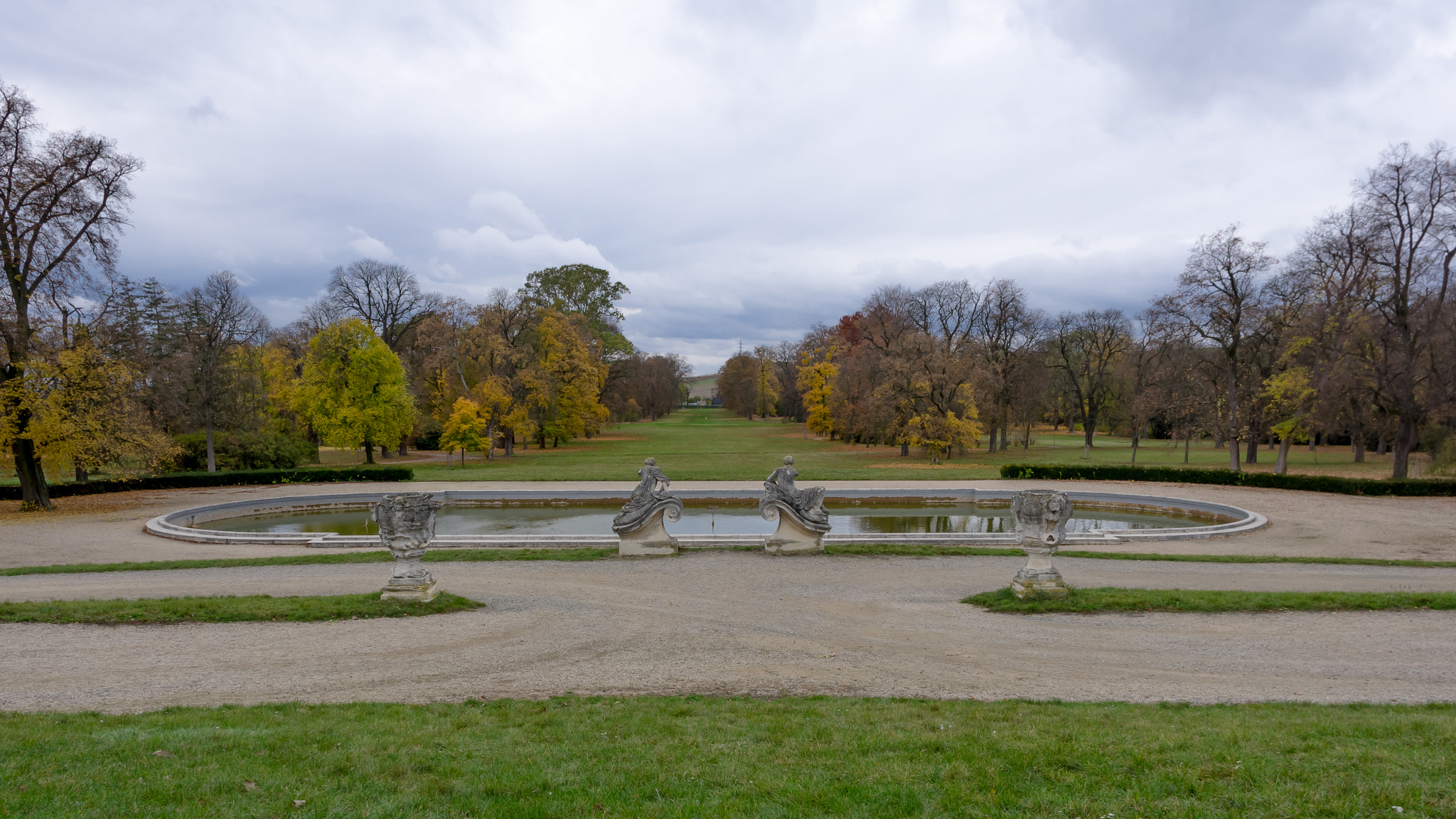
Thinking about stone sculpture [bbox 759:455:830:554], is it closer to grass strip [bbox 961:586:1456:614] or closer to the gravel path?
the gravel path

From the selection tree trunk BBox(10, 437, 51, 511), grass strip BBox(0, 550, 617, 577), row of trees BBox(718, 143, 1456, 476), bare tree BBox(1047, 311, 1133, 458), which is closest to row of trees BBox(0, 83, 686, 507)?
tree trunk BBox(10, 437, 51, 511)

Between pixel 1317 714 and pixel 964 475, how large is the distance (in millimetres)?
25008

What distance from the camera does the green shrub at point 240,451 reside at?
31641mm

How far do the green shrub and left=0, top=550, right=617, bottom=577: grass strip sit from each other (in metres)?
20.8

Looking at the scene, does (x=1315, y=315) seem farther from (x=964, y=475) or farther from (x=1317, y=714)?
(x=1317, y=714)

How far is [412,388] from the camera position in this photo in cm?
4797

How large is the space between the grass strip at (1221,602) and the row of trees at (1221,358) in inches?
835

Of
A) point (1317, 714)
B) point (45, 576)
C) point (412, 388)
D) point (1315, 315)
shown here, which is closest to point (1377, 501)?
point (1315, 315)

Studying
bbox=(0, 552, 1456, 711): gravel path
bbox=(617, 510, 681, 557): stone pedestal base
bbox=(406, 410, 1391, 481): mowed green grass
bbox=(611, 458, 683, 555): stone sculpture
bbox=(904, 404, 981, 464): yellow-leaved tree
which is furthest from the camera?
bbox=(904, 404, 981, 464): yellow-leaved tree

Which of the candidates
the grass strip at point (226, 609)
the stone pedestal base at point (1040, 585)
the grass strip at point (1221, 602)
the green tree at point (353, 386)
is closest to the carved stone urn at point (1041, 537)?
the stone pedestal base at point (1040, 585)

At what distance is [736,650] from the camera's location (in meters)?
8.30

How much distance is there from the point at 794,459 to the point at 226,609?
97.1 feet

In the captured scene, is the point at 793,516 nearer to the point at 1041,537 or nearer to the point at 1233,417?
the point at 1041,537

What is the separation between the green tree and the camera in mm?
34219
